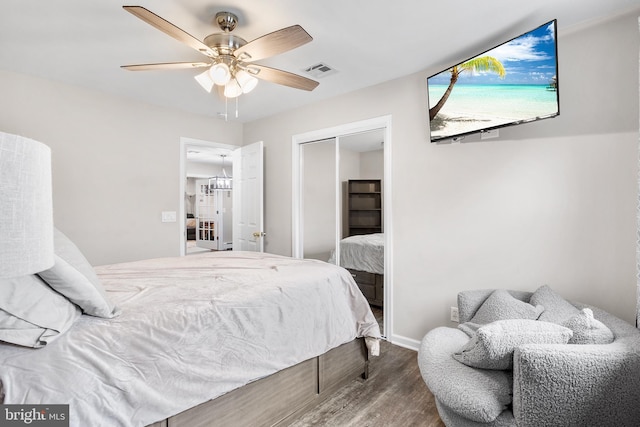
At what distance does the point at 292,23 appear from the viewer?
6.96 feet

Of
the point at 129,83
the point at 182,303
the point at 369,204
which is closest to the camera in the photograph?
the point at 182,303

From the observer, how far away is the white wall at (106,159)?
9.70 ft

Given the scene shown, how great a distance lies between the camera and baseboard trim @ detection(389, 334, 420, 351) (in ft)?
9.65

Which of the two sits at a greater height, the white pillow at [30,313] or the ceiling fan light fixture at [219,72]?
the ceiling fan light fixture at [219,72]

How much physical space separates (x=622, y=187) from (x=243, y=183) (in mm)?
3761

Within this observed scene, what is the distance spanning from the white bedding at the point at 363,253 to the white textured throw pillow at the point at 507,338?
1689mm

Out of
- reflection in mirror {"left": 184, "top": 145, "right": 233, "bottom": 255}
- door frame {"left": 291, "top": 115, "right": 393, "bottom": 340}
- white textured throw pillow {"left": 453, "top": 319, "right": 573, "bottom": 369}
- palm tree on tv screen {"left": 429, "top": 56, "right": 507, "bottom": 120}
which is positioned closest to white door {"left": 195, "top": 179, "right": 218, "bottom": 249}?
reflection in mirror {"left": 184, "top": 145, "right": 233, "bottom": 255}

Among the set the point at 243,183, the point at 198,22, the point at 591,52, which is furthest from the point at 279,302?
the point at 243,183

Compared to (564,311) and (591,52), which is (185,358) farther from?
(591,52)

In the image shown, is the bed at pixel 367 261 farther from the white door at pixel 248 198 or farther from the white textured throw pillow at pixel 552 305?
the white textured throw pillow at pixel 552 305

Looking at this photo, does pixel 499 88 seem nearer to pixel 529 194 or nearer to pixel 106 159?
pixel 529 194

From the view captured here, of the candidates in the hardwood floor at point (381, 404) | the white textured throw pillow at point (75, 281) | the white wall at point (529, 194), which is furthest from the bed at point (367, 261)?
the white textured throw pillow at point (75, 281)

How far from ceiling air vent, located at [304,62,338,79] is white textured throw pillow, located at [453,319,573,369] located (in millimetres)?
2314

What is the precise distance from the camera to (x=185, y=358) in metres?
1.36
